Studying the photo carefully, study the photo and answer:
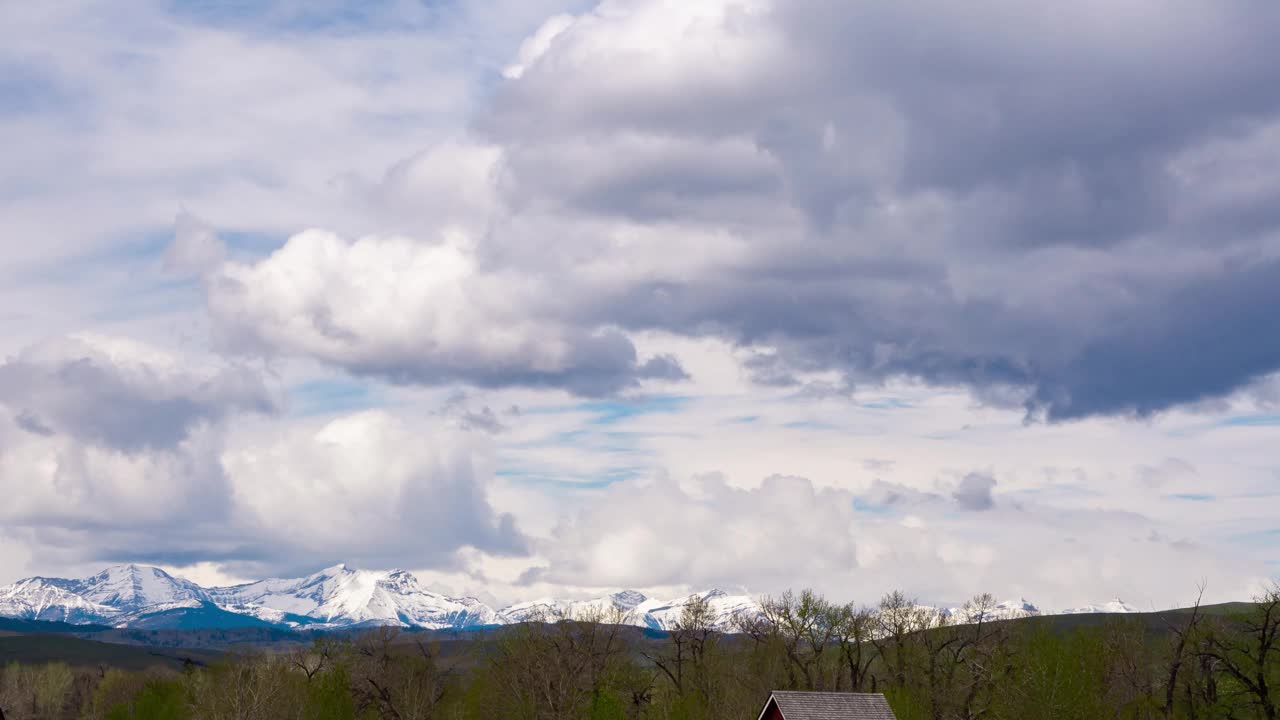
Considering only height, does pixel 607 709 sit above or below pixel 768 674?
below

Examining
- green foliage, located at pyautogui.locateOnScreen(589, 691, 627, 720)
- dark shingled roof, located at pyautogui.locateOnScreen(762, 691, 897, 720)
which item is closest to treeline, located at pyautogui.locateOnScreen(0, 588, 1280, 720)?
green foliage, located at pyautogui.locateOnScreen(589, 691, 627, 720)

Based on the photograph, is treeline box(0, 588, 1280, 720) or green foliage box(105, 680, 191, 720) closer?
treeline box(0, 588, 1280, 720)

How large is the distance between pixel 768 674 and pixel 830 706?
49.8 meters

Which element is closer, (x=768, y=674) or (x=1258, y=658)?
(x=1258, y=658)

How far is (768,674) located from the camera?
138500 millimetres

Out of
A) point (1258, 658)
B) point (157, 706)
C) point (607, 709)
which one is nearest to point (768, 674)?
point (607, 709)

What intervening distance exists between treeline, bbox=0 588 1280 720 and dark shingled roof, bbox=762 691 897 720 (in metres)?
33.6

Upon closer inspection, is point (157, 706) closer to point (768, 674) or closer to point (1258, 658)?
point (768, 674)

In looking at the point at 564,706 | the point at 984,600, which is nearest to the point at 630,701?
the point at 564,706

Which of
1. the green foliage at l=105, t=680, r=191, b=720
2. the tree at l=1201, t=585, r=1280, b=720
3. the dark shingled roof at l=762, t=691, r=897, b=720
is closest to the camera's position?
the dark shingled roof at l=762, t=691, r=897, b=720

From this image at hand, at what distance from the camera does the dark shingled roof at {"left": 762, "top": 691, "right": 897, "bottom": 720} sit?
87.6 meters

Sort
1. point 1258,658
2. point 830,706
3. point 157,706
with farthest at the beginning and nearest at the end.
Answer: point 157,706, point 1258,658, point 830,706

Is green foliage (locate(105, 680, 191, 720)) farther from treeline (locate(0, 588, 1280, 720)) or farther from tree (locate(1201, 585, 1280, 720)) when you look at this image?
tree (locate(1201, 585, 1280, 720))

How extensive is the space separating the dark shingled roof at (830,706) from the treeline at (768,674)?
3358cm
